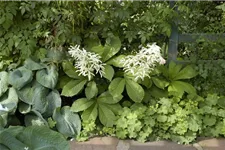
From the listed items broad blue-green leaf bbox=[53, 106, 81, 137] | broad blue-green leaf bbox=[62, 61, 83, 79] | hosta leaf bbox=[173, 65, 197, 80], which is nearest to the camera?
broad blue-green leaf bbox=[53, 106, 81, 137]

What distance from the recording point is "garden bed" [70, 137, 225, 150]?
2.72 m

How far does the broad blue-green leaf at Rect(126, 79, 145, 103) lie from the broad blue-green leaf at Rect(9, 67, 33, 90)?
2.78 feet

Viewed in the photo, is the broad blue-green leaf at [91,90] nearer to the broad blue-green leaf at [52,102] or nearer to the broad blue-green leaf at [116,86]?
the broad blue-green leaf at [116,86]


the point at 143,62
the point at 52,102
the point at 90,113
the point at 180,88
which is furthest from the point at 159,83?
the point at 52,102

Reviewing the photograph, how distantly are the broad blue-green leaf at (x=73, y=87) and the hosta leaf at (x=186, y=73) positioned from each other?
87 cm

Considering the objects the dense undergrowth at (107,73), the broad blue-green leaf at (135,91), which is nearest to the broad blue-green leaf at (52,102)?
the dense undergrowth at (107,73)

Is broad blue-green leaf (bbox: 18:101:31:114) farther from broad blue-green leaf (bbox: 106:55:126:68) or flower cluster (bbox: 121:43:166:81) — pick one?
flower cluster (bbox: 121:43:166:81)

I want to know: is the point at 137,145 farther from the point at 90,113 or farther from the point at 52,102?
the point at 52,102

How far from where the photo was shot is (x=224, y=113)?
9.32 feet

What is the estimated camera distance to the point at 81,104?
9.43 ft

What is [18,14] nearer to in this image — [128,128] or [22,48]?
[22,48]

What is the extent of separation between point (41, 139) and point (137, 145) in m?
0.95

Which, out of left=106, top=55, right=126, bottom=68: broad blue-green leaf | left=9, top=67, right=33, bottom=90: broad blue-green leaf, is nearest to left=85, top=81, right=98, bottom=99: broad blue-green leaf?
left=106, top=55, right=126, bottom=68: broad blue-green leaf

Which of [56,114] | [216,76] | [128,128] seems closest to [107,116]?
[128,128]
